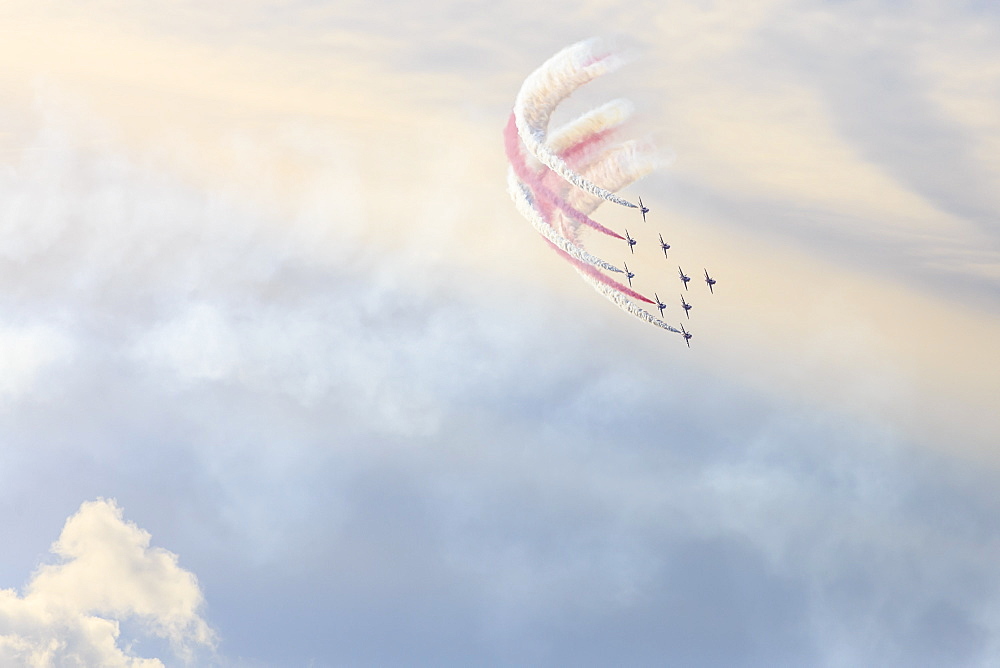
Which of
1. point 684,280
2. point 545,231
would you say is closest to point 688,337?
point 684,280

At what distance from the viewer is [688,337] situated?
18000cm

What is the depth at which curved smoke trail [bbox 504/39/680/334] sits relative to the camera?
533ft

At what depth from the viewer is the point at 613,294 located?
174000mm

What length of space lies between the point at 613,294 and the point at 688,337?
14.3 metres

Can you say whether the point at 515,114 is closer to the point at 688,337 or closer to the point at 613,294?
the point at 613,294

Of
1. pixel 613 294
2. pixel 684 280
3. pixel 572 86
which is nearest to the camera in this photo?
pixel 572 86

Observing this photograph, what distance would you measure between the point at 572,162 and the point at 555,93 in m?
10.2

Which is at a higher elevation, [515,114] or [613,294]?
[515,114]

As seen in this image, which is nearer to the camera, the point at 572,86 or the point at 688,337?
the point at 572,86

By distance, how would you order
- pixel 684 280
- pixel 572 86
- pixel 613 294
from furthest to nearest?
pixel 684 280
pixel 613 294
pixel 572 86

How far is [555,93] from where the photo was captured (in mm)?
163375

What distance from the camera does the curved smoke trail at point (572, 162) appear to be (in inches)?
6398

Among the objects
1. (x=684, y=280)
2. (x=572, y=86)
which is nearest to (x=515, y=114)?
(x=572, y=86)

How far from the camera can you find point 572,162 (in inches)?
6634
